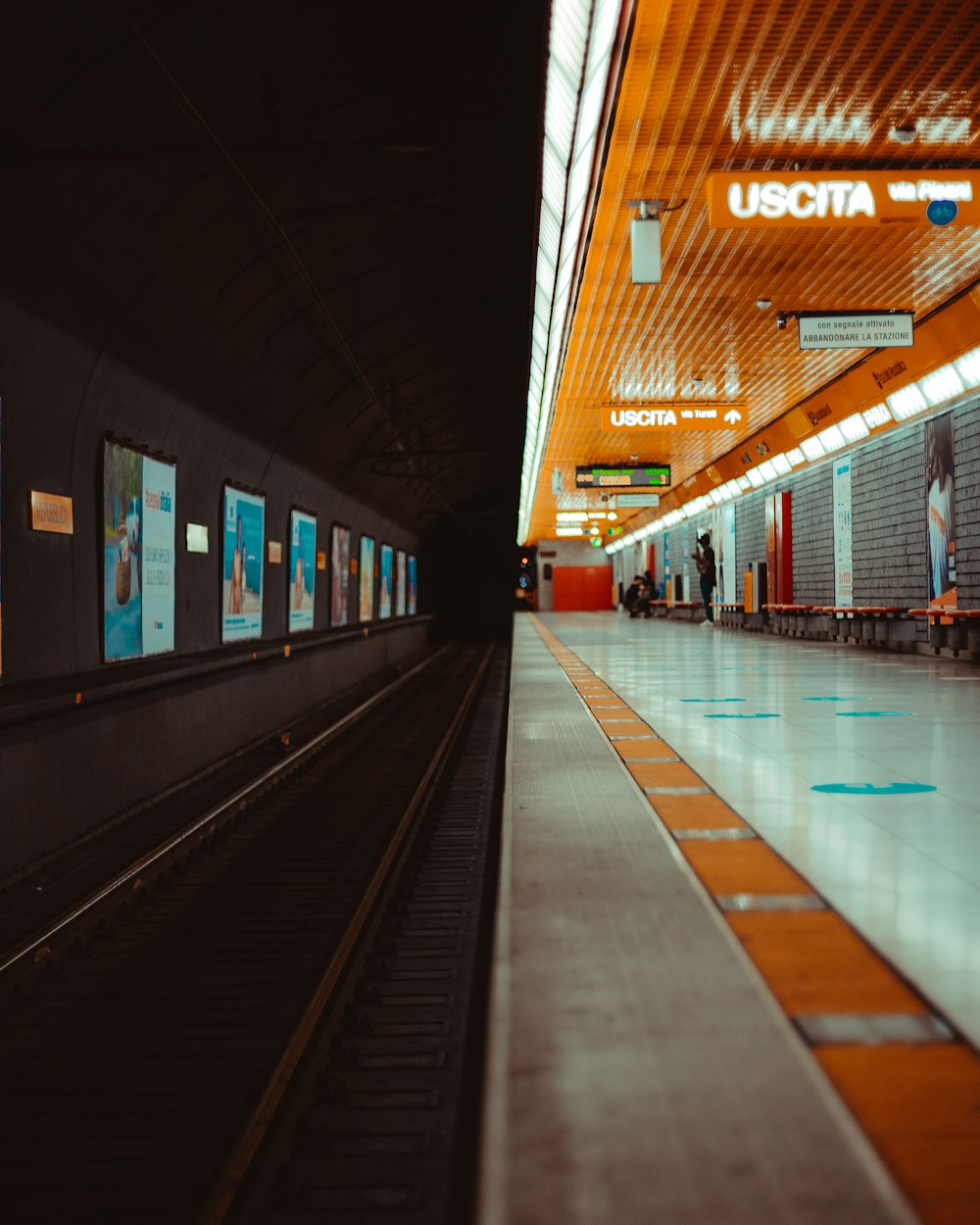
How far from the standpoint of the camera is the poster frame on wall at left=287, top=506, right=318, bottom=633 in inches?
607

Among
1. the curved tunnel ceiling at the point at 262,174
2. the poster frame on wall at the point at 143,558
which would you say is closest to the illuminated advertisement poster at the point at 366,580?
the curved tunnel ceiling at the point at 262,174

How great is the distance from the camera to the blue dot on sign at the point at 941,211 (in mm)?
7973

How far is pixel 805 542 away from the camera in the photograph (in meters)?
22.7

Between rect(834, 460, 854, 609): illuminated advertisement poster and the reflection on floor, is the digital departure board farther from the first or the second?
the reflection on floor

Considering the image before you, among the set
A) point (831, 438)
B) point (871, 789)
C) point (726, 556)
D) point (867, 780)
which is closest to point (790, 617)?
point (831, 438)

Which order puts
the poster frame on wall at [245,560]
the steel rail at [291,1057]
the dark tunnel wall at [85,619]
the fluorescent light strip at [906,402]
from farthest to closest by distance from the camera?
the fluorescent light strip at [906,402], the poster frame on wall at [245,560], the dark tunnel wall at [85,619], the steel rail at [291,1057]

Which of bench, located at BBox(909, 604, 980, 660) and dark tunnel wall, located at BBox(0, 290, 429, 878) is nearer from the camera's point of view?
dark tunnel wall, located at BBox(0, 290, 429, 878)

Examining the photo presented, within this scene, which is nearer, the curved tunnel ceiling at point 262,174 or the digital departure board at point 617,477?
the curved tunnel ceiling at point 262,174

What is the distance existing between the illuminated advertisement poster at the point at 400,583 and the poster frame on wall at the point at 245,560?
14736 mm

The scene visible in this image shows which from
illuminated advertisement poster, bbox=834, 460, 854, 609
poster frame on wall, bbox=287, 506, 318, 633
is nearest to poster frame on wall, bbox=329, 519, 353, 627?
poster frame on wall, bbox=287, 506, 318, 633

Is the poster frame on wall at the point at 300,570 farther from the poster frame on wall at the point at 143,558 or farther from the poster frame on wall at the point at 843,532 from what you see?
the poster frame on wall at the point at 843,532

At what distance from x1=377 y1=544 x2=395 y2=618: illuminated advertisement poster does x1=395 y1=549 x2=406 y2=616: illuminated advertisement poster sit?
39.5 inches

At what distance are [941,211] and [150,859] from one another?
22.6 ft

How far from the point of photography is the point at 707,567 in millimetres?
32562
